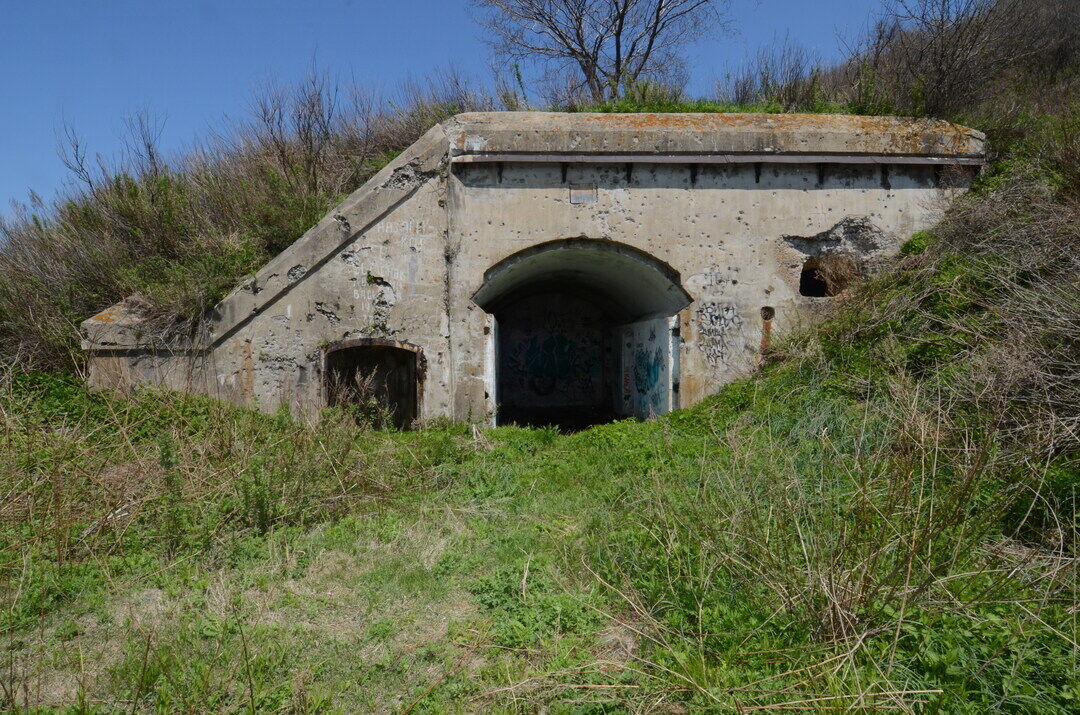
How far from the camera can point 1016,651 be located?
119 inches

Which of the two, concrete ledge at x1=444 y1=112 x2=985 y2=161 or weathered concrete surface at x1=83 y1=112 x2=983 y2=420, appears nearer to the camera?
weathered concrete surface at x1=83 y1=112 x2=983 y2=420

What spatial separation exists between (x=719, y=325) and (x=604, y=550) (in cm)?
Result: 455

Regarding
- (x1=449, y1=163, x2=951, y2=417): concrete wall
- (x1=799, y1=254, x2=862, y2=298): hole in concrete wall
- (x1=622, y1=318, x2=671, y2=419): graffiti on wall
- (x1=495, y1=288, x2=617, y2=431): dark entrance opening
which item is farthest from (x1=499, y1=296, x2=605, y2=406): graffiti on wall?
(x1=799, y1=254, x2=862, y2=298): hole in concrete wall

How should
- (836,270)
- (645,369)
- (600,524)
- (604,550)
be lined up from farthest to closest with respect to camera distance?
(645,369)
(836,270)
(600,524)
(604,550)

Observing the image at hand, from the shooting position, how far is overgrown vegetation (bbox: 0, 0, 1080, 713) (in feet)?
10.3

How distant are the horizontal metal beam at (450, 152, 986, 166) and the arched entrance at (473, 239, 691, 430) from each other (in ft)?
3.32

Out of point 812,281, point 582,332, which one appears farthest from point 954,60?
point 582,332

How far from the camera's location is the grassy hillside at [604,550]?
123 inches

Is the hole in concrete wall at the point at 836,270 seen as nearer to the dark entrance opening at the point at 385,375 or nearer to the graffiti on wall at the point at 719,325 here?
the graffiti on wall at the point at 719,325

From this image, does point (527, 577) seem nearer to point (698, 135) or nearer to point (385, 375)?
point (385, 375)

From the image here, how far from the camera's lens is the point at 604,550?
14.7 ft

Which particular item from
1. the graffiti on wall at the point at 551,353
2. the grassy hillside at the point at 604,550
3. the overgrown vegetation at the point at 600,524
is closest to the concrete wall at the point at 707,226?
the overgrown vegetation at the point at 600,524

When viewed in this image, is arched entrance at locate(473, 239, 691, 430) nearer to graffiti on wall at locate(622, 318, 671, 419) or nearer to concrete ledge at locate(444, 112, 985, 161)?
graffiti on wall at locate(622, 318, 671, 419)

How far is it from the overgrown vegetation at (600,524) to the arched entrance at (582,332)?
1730 millimetres
